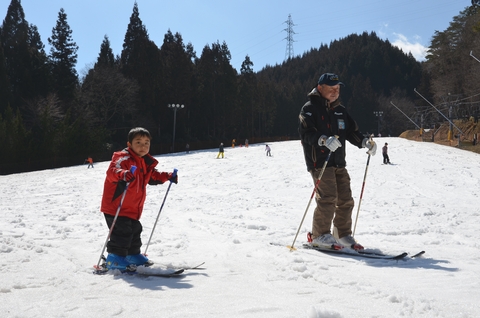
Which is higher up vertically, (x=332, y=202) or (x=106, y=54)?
(x=106, y=54)

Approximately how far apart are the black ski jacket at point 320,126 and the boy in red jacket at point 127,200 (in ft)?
6.12

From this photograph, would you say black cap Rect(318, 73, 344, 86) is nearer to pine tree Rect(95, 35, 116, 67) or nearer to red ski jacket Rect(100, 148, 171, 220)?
red ski jacket Rect(100, 148, 171, 220)

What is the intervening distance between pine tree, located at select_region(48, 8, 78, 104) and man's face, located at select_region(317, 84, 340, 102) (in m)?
56.5

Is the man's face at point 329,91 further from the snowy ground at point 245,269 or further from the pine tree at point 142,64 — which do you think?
the pine tree at point 142,64

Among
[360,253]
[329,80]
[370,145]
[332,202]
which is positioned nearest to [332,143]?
[332,202]

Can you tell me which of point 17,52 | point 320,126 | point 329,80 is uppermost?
point 17,52

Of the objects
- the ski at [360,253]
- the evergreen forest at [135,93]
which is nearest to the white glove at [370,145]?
the ski at [360,253]

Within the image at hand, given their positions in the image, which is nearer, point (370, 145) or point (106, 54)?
point (370, 145)

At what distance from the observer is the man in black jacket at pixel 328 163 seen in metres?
4.86

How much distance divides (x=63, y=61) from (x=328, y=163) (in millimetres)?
59137

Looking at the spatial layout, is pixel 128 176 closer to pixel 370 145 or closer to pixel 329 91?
pixel 329 91

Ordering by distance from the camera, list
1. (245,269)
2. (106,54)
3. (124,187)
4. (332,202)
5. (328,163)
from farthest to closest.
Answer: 1. (106,54)
2. (328,163)
3. (332,202)
4. (124,187)
5. (245,269)

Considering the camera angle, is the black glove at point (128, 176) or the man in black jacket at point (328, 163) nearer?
the black glove at point (128, 176)

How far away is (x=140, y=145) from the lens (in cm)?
428
